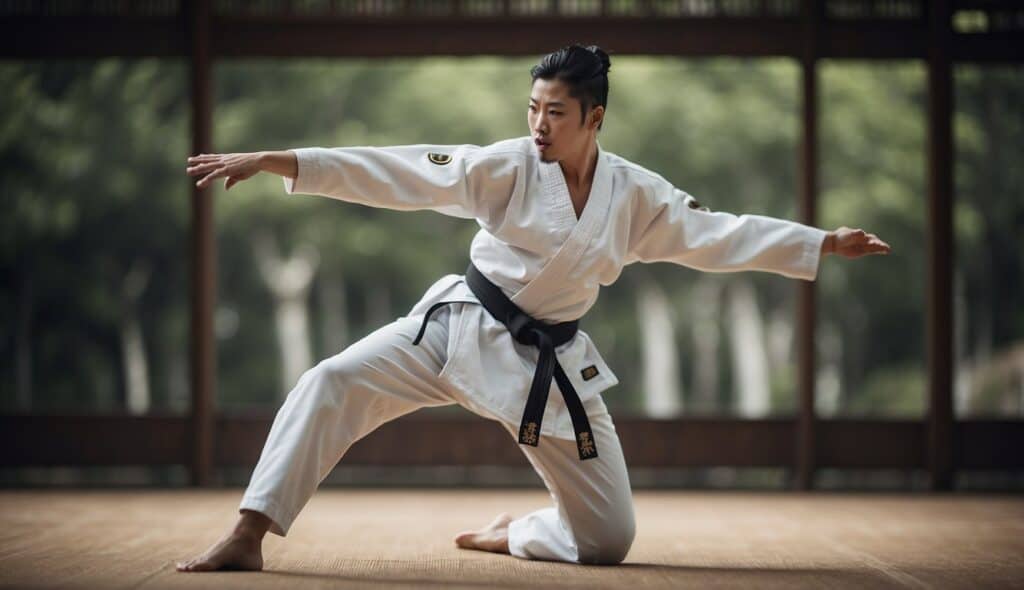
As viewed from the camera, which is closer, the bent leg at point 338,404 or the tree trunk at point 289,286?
the bent leg at point 338,404

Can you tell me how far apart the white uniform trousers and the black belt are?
1.6 inches

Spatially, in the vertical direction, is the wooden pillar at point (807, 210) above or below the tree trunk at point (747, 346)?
above

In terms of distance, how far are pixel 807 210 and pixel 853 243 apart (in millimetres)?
2183

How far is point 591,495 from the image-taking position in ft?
9.32

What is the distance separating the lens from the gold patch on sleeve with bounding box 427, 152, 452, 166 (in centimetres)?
277

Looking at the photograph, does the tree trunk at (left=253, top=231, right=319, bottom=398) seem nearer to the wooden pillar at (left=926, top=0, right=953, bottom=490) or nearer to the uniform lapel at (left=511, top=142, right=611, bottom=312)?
the wooden pillar at (left=926, top=0, right=953, bottom=490)

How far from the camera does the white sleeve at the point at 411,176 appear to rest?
262cm

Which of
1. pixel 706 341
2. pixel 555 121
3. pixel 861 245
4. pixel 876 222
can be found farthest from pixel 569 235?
pixel 706 341

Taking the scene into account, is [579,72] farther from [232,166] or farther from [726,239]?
[232,166]

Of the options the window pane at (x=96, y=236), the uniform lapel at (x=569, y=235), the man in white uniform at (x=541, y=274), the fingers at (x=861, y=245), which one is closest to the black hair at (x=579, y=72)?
the man in white uniform at (x=541, y=274)

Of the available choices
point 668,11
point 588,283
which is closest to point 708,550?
point 588,283

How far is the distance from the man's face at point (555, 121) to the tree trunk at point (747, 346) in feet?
31.4

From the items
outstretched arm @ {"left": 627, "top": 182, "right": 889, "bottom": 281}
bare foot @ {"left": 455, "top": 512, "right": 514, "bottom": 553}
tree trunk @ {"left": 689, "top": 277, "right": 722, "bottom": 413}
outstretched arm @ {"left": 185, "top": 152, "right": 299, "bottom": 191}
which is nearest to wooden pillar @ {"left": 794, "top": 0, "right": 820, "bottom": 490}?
outstretched arm @ {"left": 627, "top": 182, "right": 889, "bottom": 281}

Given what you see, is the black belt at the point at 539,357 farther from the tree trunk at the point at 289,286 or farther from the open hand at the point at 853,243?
the tree trunk at the point at 289,286
